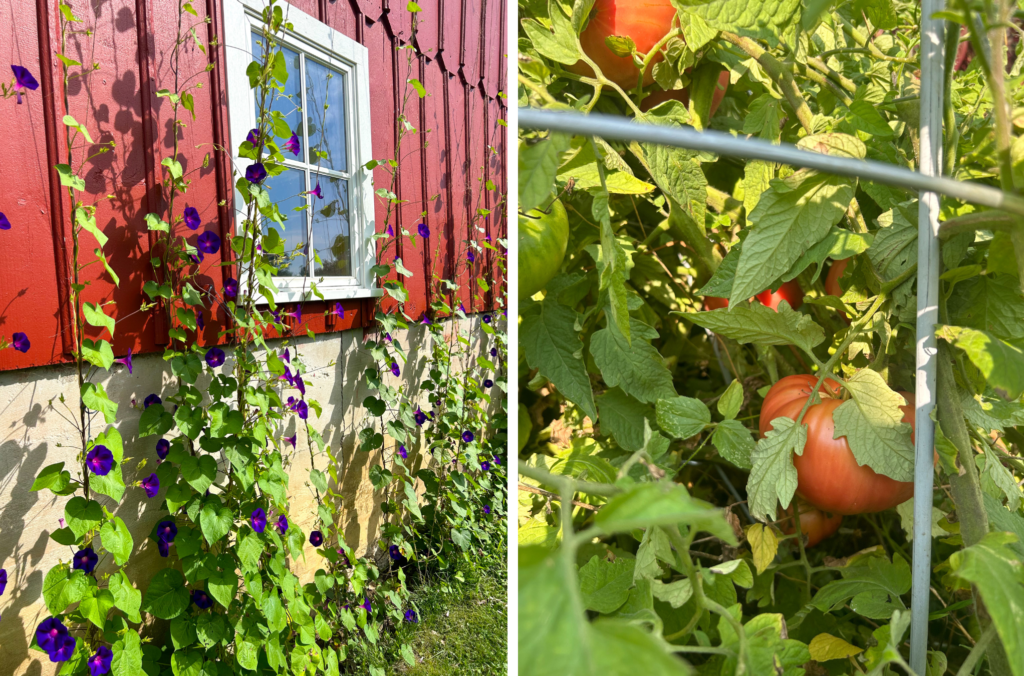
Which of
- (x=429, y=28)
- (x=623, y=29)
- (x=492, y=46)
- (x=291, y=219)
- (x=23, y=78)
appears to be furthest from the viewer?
(x=492, y=46)

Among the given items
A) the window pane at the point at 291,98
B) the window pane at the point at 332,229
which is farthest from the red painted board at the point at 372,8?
the window pane at the point at 332,229

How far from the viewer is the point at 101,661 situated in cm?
96

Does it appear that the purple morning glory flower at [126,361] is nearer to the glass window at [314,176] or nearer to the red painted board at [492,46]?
the glass window at [314,176]

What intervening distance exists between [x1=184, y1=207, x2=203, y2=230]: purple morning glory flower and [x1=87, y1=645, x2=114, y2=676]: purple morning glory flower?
675 mm

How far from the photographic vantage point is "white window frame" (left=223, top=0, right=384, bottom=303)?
1234 mm

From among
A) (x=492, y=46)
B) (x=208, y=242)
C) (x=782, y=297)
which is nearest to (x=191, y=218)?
(x=208, y=242)

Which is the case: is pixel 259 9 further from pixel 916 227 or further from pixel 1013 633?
pixel 1013 633

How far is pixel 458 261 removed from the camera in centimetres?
216

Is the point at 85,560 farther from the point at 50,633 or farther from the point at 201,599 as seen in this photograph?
the point at 201,599

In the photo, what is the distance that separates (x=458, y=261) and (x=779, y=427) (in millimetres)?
1853

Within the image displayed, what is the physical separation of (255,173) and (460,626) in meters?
1.19

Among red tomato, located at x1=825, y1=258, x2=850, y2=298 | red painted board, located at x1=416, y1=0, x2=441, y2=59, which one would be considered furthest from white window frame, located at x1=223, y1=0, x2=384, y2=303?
red tomato, located at x1=825, y1=258, x2=850, y2=298

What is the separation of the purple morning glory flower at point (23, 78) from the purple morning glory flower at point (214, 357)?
0.47 metres

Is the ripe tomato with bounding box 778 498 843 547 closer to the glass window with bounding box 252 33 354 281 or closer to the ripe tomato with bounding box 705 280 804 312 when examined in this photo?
the ripe tomato with bounding box 705 280 804 312
